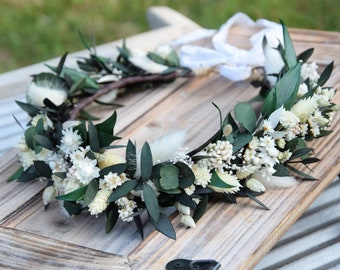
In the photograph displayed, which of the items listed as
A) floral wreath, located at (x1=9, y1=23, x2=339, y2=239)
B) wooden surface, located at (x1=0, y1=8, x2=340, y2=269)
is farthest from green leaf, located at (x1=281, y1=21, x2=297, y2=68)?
wooden surface, located at (x1=0, y1=8, x2=340, y2=269)

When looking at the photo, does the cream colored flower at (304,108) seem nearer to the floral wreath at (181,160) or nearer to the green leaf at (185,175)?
the floral wreath at (181,160)

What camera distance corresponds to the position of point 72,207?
Answer: 3.16 feet

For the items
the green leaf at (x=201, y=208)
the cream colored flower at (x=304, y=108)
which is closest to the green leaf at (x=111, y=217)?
the green leaf at (x=201, y=208)

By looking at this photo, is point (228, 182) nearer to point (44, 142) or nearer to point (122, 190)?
point (122, 190)

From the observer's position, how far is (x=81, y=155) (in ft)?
3.19

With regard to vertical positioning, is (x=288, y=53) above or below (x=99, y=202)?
above

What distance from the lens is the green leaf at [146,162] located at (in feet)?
3.07

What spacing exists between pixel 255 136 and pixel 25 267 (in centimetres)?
39

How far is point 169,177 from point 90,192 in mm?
112

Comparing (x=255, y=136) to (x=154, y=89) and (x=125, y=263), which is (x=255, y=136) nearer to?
(x=125, y=263)

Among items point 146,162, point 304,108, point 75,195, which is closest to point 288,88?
point 304,108

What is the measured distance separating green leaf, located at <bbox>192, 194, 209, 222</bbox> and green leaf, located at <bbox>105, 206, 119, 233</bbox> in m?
0.11

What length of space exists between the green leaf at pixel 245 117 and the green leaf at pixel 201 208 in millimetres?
130

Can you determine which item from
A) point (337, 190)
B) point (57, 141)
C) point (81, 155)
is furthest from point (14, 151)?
point (337, 190)
